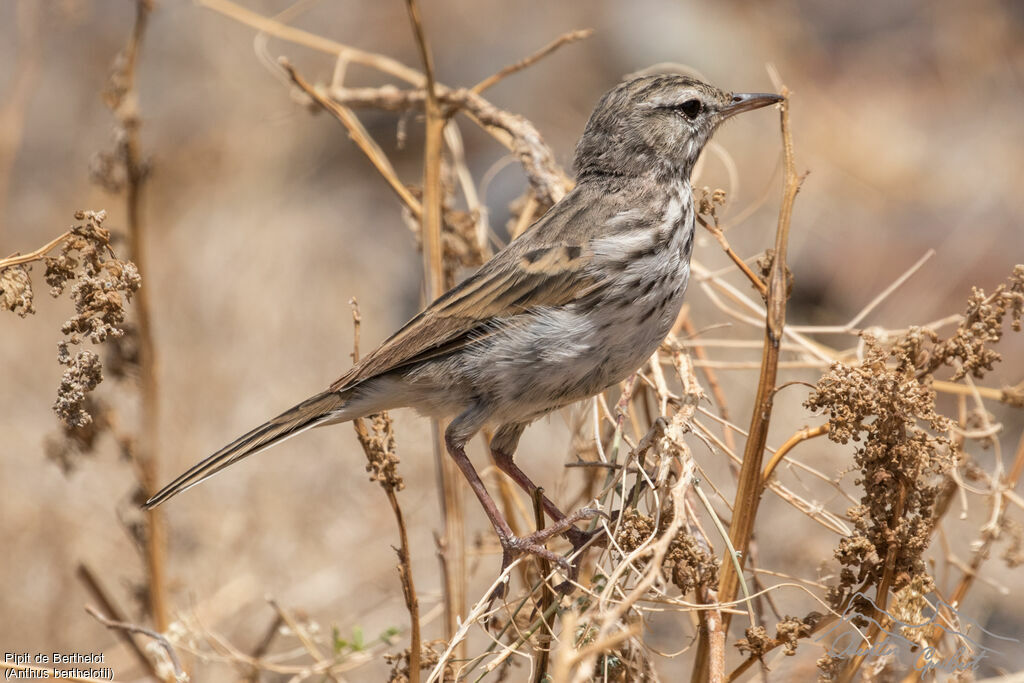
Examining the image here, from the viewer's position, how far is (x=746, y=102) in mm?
4145

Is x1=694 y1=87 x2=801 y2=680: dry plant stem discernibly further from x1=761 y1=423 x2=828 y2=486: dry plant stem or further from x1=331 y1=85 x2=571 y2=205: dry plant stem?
x1=331 y1=85 x2=571 y2=205: dry plant stem

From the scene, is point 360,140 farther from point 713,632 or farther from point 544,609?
point 713,632

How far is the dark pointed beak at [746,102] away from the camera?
13.1 ft

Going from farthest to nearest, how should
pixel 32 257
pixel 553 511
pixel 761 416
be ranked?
pixel 553 511, pixel 761 416, pixel 32 257

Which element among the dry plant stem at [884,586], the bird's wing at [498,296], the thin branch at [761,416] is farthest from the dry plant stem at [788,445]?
the bird's wing at [498,296]

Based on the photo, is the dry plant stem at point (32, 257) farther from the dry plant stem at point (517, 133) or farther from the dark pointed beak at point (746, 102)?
the dark pointed beak at point (746, 102)

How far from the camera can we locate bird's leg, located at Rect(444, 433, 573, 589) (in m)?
3.07

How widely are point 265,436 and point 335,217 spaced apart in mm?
7166

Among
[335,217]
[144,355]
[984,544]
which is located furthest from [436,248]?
[335,217]

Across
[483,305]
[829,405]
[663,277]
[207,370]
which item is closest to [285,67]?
[483,305]

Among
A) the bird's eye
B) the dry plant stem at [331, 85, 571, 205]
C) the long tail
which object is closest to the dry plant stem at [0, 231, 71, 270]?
the long tail

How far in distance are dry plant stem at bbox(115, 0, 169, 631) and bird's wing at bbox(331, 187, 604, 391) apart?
96cm

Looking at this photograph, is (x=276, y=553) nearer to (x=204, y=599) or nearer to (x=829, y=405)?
(x=204, y=599)

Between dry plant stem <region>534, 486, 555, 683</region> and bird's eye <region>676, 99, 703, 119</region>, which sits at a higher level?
bird's eye <region>676, 99, 703, 119</region>
